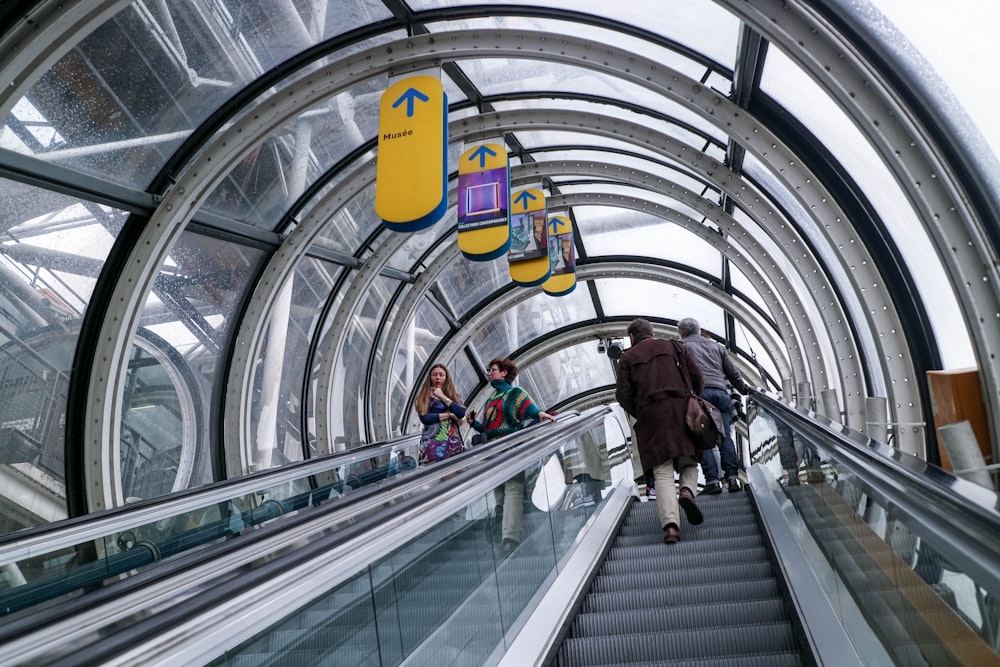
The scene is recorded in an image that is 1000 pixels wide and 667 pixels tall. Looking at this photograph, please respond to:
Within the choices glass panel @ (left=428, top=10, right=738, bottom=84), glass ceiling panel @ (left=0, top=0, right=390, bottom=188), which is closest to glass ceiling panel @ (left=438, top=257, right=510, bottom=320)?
glass panel @ (left=428, top=10, right=738, bottom=84)

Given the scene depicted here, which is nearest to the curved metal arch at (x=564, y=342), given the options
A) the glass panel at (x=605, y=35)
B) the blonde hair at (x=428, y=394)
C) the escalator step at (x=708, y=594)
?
the glass panel at (x=605, y=35)

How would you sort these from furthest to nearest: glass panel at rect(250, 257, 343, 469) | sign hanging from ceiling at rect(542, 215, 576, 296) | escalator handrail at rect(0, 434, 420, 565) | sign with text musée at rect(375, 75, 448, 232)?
sign hanging from ceiling at rect(542, 215, 576, 296)
glass panel at rect(250, 257, 343, 469)
sign with text musée at rect(375, 75, 448, 232)
escalator handrail at rect(0, 434, 420, 565)

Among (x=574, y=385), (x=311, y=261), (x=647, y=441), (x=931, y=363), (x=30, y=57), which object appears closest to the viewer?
(x=647, y=441)

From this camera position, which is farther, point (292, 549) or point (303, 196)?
point (303, 196)

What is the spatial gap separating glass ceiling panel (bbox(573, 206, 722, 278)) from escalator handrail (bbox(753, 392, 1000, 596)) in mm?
17256

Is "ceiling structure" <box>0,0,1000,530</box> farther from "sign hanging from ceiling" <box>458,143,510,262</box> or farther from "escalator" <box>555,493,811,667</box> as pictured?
"escalator" <box>555,493,811,667</box>

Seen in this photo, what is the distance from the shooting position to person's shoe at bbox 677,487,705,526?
602 cm

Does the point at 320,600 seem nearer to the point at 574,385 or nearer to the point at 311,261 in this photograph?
the point at 311,261

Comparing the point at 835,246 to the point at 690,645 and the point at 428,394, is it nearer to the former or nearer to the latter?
the point at 428,394

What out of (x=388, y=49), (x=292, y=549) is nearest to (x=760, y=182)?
(x=388, y=49)

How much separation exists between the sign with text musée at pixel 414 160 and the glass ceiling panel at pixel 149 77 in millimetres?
2284

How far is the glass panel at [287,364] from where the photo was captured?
534 inches

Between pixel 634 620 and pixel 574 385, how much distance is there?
80.6 ft

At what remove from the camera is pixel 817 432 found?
3834 mm
